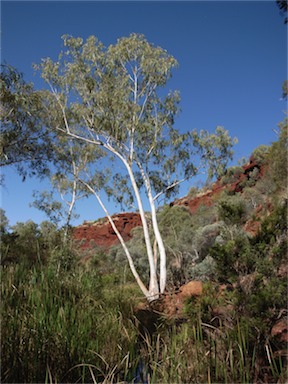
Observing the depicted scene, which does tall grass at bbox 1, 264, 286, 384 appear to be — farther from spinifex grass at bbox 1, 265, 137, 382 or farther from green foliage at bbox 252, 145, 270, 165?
green foliage at bbox 252, 145, 270, 165

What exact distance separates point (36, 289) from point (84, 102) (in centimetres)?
1077

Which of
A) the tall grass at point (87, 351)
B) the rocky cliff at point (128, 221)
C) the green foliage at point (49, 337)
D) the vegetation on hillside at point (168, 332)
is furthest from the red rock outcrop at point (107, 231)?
the tall grass at point (87, 351)

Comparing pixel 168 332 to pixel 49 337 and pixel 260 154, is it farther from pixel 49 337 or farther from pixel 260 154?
pixel 260 154

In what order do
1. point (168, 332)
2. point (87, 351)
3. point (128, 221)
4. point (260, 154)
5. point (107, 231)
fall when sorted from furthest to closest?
point (128, 221) < point (107, 231) < point (260, 154) < point (168, 332) < point (87, 351)

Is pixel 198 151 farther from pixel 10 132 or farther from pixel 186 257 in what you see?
pixel 10 132

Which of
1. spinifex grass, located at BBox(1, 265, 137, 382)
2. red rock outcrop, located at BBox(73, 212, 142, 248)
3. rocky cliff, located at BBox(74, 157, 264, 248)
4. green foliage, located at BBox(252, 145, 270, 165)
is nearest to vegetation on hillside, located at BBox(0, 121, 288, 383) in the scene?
spinifex grass, located at BBox(1, 265, 137, 382)

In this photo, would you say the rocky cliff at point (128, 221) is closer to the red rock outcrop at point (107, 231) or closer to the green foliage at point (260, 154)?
the red rock outcrop at point (107, 231)

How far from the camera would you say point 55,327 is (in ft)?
9.68

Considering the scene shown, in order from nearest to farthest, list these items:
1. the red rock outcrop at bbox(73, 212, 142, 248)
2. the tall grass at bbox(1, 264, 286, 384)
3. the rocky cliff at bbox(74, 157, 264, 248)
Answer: the tall grass at bbox(1, 264, 286, 384), the rocky cliff at bbox(74, 157, 264, 248), the red rock outcrop at bbox(73, 212, 142, 248)

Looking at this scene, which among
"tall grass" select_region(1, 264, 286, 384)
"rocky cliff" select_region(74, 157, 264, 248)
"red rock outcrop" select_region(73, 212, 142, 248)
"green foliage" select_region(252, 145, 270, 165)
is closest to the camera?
"tall grass" select_region(1, 264, 286, 384)

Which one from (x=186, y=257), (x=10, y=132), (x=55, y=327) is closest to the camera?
(x=55, y=327)

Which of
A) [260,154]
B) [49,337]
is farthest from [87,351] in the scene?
[260,154]

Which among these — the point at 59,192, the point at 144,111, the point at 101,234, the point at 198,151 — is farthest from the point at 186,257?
the point at 101,234

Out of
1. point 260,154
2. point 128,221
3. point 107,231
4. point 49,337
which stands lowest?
point 49,337
